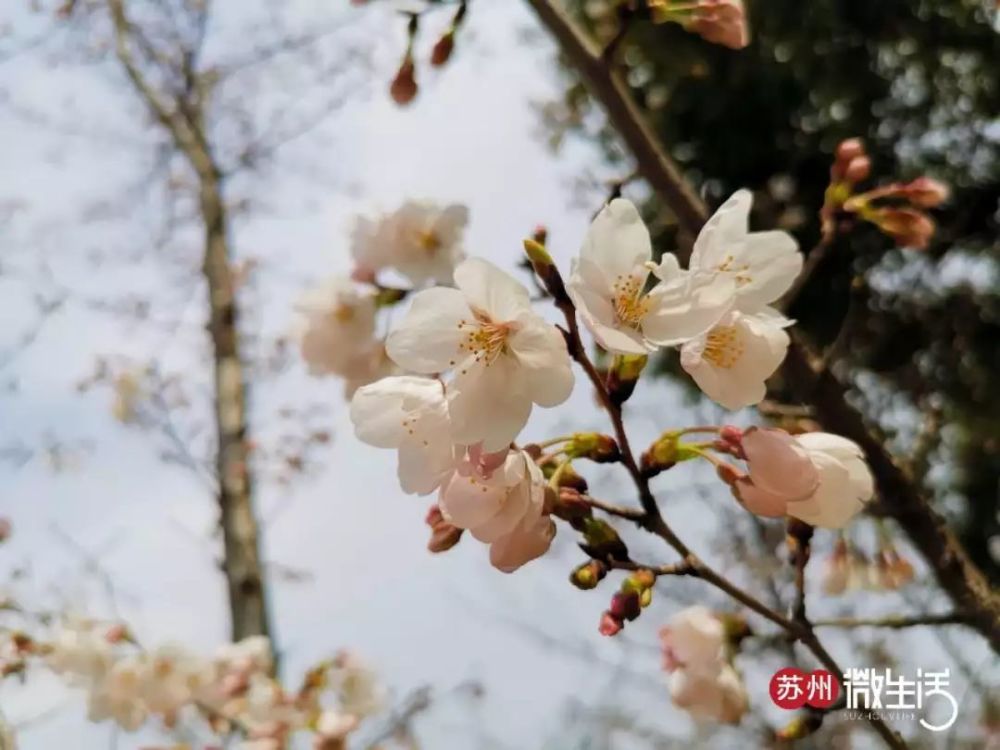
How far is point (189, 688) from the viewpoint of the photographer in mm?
1904

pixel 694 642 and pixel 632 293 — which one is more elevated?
pixel 632 293

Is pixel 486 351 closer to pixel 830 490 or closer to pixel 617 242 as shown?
pixel 617 242

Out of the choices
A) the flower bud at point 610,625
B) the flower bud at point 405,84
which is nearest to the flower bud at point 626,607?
the flower bud at point 610,625

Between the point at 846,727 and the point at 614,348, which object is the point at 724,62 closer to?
the point at 846,727

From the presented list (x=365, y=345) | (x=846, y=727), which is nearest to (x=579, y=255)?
(x=365, y=345)

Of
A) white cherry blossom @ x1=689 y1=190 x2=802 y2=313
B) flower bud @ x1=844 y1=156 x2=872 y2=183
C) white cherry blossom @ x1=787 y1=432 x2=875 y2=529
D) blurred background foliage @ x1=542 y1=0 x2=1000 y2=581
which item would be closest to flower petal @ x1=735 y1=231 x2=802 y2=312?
white cherry blossom @ x1=689 y1=190 x2=802 y2=313

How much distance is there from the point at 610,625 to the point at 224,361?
2.70m

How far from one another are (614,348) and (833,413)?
667 millimetres

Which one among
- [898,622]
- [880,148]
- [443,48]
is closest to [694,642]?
[898,622]

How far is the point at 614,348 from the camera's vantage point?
55cm

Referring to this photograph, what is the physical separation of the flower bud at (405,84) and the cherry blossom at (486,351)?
81 cm

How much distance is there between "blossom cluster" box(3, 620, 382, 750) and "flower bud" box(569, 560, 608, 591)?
3.79 feet

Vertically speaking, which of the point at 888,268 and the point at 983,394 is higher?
the point at 888,268

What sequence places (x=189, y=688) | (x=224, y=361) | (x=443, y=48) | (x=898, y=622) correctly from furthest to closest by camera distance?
1. (x=224, y=361)
2. (x=189, y=688)
3. (x=443, y=48)
4. (x=898, y=622)
